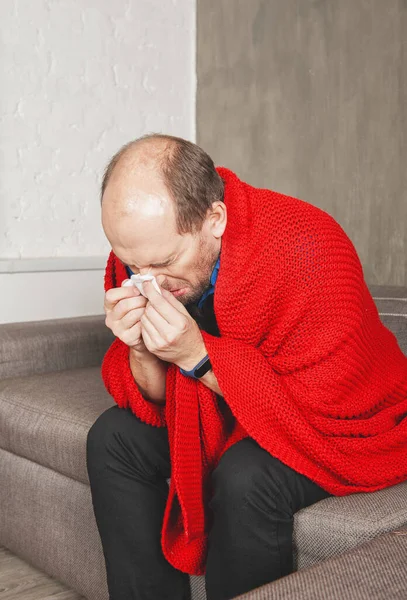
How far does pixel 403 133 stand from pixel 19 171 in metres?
1.29

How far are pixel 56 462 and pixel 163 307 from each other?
61 centimetres

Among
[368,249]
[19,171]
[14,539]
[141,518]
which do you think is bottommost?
[14,539]

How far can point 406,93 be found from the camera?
2305 mm

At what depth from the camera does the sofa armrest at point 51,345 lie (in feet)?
6.54

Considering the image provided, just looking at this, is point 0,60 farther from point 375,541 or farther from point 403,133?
point 375,541

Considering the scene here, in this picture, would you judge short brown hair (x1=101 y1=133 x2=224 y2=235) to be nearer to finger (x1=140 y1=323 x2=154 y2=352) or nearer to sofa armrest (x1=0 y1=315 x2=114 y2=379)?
finger (x1=140 y1=323 x2=154 y2=352)

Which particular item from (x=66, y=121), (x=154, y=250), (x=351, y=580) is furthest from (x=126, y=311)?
(x=66, y=121)

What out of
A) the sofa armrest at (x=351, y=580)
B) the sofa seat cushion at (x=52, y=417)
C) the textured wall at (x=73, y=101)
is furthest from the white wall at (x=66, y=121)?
the sofa armrest at (x=351, y=580)

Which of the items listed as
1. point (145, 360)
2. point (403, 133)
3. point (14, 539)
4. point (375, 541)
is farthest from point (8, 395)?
point (403, 133)

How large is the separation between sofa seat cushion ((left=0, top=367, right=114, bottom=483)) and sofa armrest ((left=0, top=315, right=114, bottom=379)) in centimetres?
8

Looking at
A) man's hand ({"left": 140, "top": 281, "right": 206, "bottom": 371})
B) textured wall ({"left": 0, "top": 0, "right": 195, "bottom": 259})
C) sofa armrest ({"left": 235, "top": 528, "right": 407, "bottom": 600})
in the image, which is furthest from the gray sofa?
textured wall ({"left": 0, "top": 0, "right": 195, "bottom": 259})

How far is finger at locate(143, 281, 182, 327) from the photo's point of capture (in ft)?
3.98

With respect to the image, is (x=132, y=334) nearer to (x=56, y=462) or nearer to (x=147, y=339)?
(x=147, y=339)

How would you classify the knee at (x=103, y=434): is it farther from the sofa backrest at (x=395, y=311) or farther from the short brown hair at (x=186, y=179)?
the sofa backrest at (x=395, y=311)
